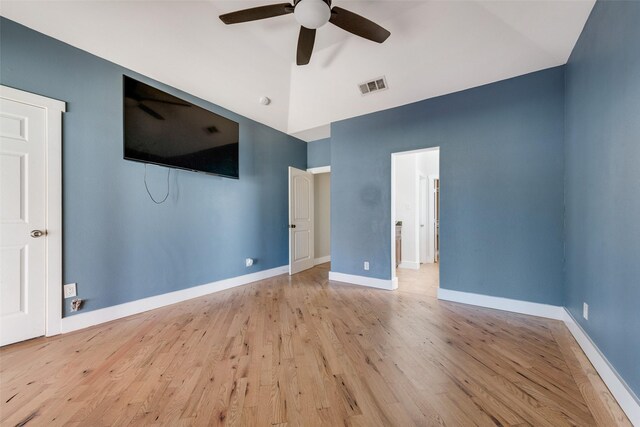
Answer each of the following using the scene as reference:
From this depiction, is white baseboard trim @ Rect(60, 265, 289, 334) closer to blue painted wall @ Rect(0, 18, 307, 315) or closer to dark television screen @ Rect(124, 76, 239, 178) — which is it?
blue painted wall @ Rect(0, 18, 307, 315)

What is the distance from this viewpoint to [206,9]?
7.64 feet

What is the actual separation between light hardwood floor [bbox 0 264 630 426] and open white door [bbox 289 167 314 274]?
6.29 feet

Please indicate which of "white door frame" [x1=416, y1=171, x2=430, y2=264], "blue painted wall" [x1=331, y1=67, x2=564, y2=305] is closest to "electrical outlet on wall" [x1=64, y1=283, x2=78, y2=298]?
"blue painted wall" [x1=331, y1=67, x2=564, y2=305]

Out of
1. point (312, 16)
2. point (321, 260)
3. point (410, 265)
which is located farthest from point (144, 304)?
point (410, 265)

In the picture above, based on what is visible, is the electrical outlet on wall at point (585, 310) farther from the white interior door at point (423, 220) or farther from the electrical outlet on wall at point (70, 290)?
the electrical outlet on wall at point (70, 290)

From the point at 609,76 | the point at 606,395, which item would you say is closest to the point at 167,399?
the point at 606,395

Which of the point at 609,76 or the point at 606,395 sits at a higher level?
the point at 609,76

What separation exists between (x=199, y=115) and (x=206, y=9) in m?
1.17

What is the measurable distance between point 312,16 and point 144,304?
3.36m

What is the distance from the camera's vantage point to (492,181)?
9.45 ft

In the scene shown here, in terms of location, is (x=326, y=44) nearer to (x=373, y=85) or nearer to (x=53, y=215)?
(x=373, y=85)

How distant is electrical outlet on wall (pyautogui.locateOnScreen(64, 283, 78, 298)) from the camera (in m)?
2.27

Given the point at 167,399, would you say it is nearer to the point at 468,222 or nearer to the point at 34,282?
the point at 34,282

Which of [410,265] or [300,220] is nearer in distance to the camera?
[300,220]
